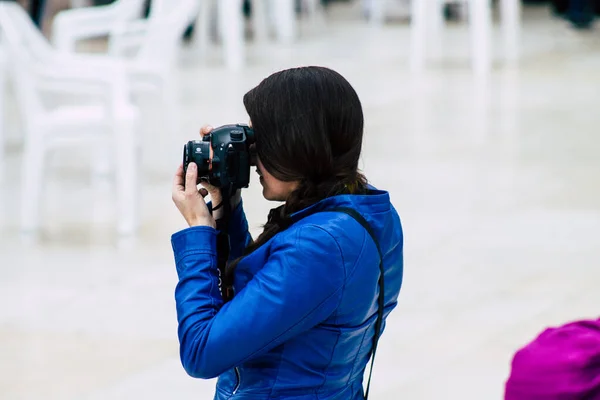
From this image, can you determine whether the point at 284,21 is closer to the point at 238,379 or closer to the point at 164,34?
the point at 164,34

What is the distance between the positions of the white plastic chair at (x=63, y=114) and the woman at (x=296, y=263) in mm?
3219

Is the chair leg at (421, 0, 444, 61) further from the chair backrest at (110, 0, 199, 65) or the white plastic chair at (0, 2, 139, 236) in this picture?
the white plastic chair at (0, 2, 139, 236)

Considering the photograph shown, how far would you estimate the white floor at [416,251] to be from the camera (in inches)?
143

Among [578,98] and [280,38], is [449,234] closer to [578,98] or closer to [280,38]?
[578,98]

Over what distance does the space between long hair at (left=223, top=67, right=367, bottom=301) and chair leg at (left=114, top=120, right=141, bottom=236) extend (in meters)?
3.27

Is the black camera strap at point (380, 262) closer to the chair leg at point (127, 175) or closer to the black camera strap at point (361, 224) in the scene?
the black camera strap at point (361, 224)

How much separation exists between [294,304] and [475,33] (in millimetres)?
8264

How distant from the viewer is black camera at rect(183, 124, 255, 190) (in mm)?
1818

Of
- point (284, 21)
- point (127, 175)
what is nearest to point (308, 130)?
point (127, 175)

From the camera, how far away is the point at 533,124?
7309 mm

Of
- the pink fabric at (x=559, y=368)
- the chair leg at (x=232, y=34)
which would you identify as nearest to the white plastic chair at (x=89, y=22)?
the chair leg at (x=232, y=34)

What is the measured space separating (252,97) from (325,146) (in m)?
0.14

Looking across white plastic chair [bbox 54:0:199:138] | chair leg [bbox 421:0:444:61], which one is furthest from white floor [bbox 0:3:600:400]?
chair leg [bbox 421:0:444:61]

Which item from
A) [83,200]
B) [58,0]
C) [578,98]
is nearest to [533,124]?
[578,98]
